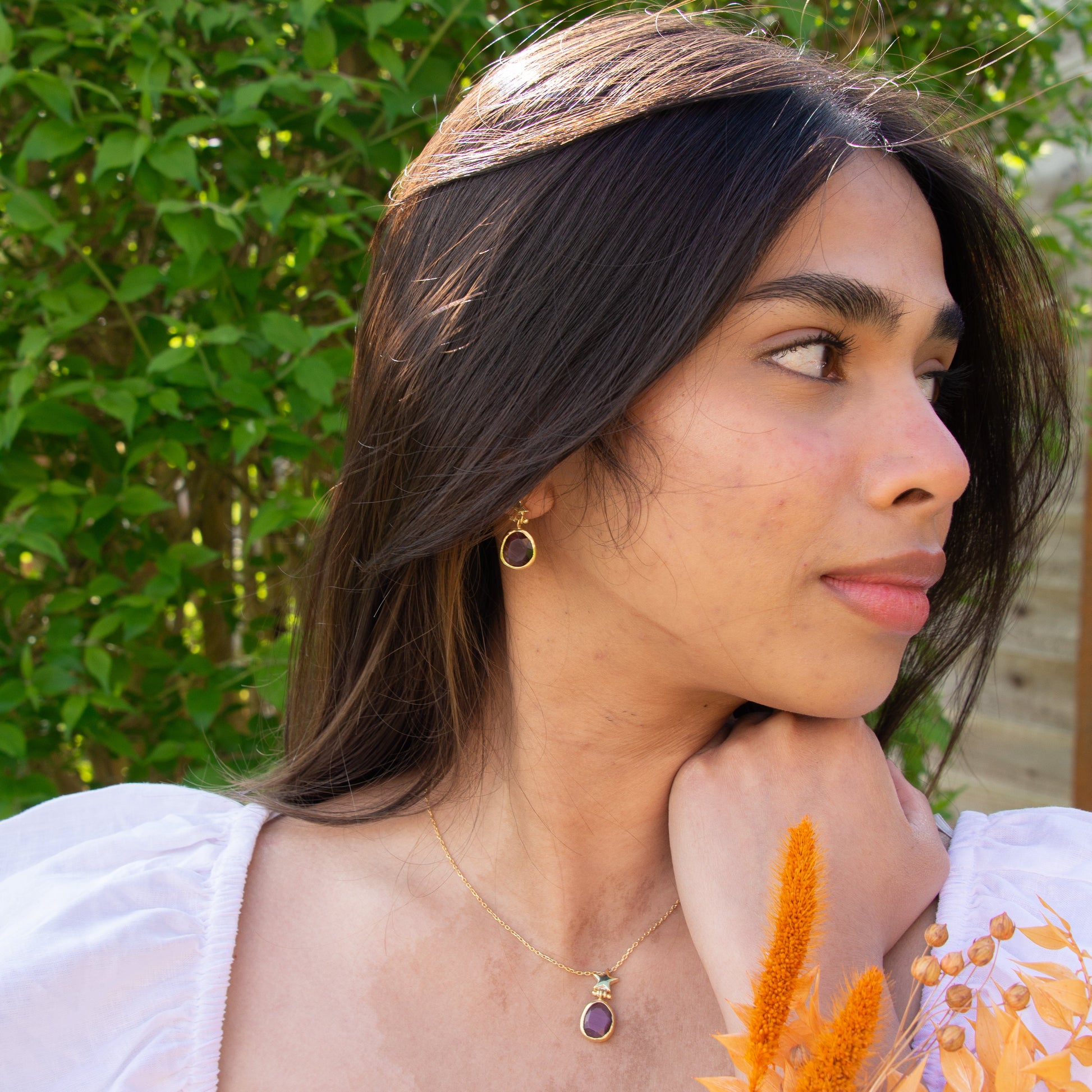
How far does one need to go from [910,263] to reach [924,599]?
0.41 meters

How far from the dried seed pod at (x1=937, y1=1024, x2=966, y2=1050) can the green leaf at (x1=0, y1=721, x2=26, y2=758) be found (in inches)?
61.1

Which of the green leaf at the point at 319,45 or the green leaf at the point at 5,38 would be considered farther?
the green leaf at the point at 319,45

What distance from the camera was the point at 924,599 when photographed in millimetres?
1270

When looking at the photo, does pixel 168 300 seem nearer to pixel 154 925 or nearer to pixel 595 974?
pixel 154 925

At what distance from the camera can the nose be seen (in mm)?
1202

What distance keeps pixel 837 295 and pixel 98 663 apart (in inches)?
54.4

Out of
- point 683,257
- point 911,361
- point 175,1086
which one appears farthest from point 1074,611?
point 175,1086

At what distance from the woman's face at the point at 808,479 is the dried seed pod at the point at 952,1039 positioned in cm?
54

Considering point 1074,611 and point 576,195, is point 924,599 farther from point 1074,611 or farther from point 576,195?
point 1074,611

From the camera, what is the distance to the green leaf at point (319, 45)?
1814 mm

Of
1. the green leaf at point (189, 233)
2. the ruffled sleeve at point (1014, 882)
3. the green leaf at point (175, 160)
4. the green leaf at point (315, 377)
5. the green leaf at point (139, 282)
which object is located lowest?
the ruffled sleeve at point (1014, 882)

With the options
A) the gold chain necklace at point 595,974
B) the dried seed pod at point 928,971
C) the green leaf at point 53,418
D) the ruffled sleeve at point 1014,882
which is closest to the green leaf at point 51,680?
the green leaf at point 53,418

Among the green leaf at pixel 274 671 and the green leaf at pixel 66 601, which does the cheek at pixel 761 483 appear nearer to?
the green leaf at pixel 274 671

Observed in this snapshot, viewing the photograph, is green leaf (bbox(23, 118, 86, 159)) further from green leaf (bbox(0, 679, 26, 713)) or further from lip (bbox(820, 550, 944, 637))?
lip (bbox(820, 550, 944, 637))
